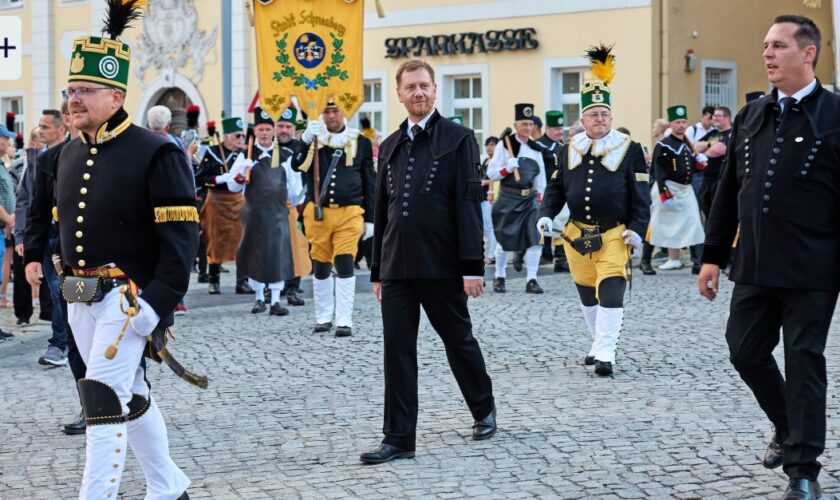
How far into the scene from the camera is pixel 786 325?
18.4 ft

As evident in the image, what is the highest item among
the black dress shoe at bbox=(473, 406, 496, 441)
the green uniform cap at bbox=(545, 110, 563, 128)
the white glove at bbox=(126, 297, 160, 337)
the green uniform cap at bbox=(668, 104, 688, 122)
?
the green uniform cap at bbox=(668, 104, 688, 122)

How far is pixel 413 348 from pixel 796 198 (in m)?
2.08

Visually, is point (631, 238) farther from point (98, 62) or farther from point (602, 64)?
point (98, 62)

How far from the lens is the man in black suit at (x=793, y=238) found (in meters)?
5.51

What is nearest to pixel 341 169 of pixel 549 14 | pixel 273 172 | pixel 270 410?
pixel 273 172

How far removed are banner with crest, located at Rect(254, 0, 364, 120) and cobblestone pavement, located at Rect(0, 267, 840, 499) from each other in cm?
247

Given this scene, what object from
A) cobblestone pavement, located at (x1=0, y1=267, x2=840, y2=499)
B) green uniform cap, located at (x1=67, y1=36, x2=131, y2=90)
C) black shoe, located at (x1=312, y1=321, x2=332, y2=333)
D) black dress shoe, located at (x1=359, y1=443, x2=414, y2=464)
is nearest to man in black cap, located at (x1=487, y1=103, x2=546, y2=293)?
cobblestone pavement, located at (x1=0, y1=267, x2=840, y2=499)

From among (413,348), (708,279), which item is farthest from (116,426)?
(708,279)

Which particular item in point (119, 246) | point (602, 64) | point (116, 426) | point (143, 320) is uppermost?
point (602, 64)

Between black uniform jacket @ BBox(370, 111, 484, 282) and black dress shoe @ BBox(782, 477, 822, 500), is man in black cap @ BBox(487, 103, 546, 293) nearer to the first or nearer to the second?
black uniform jacket @ BBox(370, 111, 484, 282)

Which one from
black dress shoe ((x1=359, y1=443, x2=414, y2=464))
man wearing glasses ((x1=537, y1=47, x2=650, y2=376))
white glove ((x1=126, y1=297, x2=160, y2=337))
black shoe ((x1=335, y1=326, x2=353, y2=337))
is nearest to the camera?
white glove ((x1=126, y1=297, x2=160, y2=337))

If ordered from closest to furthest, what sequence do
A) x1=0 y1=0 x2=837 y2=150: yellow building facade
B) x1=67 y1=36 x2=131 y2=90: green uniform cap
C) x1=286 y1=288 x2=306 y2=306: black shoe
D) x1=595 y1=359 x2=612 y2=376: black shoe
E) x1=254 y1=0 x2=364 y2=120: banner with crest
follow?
1. x1=67 y1=36 x2=131 y2=90: green uniform cap
2. x1=595 y1=359 x2=612 y2=376: black shoe
3. x1=254 y1=0 x2=364 y2=120: banner with crest
4. x1=286 y1=288 x2=306 y2=306: black shoe
5. x1=0 y1=0 x2=837 y2=150: yellow building facade

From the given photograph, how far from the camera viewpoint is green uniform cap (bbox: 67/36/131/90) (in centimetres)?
541

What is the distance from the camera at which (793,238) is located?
555 cm
